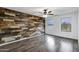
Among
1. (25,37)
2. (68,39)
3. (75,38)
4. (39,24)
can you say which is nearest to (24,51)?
(25,37)

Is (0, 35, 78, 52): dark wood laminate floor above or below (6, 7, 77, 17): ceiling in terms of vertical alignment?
below

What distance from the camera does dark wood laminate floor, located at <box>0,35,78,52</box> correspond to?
112 inches

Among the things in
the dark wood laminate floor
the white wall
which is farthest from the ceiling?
the dark wood laminate floor

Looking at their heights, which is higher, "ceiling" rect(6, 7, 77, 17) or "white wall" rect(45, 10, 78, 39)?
"ceiling" rect(6, 7, 77, 17)

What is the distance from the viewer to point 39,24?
3.02 meters

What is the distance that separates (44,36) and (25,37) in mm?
545

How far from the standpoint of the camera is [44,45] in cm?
294

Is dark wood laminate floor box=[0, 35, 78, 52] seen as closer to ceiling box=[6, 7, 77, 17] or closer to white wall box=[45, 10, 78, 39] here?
white wall box=[45, 10, 78, 39]

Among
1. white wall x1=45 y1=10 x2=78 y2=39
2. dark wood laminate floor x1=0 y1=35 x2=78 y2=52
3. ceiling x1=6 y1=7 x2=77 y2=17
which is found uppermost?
ceiling x1=6 y1=7 x2=77 y2=17

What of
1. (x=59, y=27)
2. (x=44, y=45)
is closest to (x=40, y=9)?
(x=59, y=27)

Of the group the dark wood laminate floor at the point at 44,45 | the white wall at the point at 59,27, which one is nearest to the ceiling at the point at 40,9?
the white wall at the point at 59,27

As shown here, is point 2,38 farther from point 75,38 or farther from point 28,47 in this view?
point 75,38

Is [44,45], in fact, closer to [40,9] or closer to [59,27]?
[59,27]
